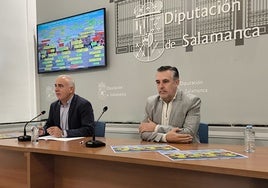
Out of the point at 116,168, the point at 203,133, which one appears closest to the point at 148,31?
the point at 203,133

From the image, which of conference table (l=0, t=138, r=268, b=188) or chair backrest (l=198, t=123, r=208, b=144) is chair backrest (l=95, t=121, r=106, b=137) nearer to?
conference table (l=0, t=138, r=268, b=188)

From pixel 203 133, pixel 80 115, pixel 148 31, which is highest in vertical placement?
pixel 148 31

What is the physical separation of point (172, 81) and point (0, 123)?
253cm

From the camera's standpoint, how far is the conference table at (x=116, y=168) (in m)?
1.41

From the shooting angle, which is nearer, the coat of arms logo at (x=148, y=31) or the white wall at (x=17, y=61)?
the coat of arms logo at (x=148, y=31)

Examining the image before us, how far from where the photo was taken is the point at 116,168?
75.7 inches

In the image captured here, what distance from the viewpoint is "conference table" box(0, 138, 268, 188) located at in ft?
4.62

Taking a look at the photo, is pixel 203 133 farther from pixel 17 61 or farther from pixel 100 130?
pixel 17 61

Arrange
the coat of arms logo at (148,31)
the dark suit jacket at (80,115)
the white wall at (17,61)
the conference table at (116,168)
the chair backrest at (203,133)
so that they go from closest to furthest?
1. the conference table at (116,168)
2. the chair backrest at (203,133)
3. the dark suit jacket at (80,115)
4. the coat of arms logo at (148,31)
5. the white wall at (17,61)

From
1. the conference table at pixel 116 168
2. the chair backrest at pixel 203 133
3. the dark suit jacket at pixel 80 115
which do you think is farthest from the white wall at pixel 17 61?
the chair backrest at pixel 203 133

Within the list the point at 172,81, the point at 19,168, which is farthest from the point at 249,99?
the point at 19,168

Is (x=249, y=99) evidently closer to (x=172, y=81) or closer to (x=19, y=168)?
(x=172, y=81)

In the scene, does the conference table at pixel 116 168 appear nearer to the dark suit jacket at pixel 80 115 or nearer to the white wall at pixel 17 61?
the dark suit jacket at pixel 80 115

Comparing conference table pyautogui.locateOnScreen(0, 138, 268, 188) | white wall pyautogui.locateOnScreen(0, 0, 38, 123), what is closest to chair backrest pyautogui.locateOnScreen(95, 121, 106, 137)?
conference table pyautogui.locateOnScreen(0, 138, 268, 188)
